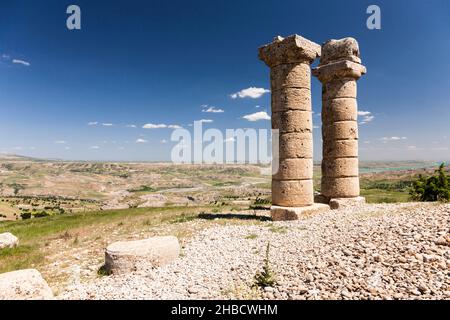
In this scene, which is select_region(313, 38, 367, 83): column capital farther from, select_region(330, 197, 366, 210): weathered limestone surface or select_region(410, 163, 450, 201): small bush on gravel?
select_region(410, 163, 450, 201): small bush on gravel

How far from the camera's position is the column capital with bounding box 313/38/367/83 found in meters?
15.2

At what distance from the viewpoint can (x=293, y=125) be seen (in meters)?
13.1

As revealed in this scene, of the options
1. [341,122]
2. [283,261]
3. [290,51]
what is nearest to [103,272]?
[283,261]

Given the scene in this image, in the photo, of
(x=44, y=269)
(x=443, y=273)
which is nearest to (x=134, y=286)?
(x=44, y=269)

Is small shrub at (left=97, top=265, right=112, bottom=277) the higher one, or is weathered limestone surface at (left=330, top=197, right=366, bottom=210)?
weathered limestone surface at (left=330, top=197, right=366, bottom=210)

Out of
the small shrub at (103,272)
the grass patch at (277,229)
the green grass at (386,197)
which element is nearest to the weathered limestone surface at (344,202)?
the grass patch at (277,229)

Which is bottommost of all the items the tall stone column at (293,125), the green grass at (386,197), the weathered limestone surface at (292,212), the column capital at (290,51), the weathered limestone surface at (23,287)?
the green grass at (386,197)

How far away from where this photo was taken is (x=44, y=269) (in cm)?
867

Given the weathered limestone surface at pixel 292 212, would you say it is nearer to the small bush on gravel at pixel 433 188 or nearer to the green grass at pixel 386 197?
the green grass at pixel 386 197

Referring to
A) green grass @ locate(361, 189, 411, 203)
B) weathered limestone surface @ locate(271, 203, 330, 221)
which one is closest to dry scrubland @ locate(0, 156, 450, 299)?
weathered limestone surface @ locate(271, 203, 330, 221)

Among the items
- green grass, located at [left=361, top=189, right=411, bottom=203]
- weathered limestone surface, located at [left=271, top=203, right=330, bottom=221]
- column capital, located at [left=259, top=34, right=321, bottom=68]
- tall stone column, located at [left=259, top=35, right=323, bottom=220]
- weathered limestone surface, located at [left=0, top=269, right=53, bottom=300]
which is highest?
column capital, located at [left=259, top=34, right=321, bottom=68]

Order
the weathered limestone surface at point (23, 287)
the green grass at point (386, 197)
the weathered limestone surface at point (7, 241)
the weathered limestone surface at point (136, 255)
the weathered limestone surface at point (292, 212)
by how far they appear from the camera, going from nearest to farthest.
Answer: the weathered limestone surface at point (23, 287), the weathered limestone surface at point (136, 255), the weathered limestone surface at point (7, 241), the weathered limestone surface at point (292, 212), the green grass at point (386, 197)

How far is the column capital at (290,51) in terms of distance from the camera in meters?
12.8
